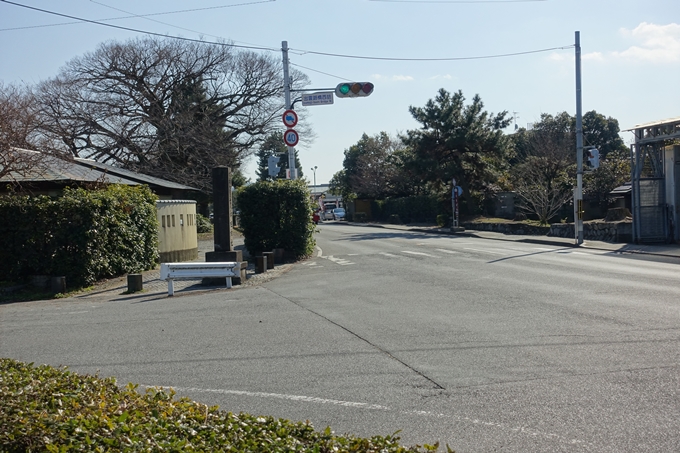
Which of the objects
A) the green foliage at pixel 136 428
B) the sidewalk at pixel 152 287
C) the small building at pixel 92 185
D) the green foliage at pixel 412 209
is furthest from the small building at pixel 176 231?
the green foliage at pixel 412 209

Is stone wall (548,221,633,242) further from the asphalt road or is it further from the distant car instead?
the distant car

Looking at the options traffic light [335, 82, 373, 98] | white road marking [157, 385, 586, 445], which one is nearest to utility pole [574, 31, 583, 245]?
traffic light [335, 82, 373, 98]

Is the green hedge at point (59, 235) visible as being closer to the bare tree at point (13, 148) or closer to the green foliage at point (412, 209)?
the bare tree at point (13, 148)

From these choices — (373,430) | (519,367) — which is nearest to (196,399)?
(373,430)

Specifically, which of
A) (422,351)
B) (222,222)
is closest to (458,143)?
(222,222)

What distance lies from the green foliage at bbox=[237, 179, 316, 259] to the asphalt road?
6.29 meters

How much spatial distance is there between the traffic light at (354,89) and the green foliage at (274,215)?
11.3ft

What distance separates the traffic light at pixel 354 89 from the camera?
21375 mm

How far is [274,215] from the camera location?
21766 mm

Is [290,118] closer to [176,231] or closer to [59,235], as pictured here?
[176,231]

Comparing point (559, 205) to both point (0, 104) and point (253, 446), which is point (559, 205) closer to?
point (0, 104)

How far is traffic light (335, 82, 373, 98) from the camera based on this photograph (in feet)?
70.1

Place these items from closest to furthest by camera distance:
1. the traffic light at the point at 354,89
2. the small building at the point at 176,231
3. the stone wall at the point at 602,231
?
the traffic light at the point at 354,89 → the small building at the point at 176,231 → the stone wall at the point at 602,231

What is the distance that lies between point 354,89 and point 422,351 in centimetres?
1471
